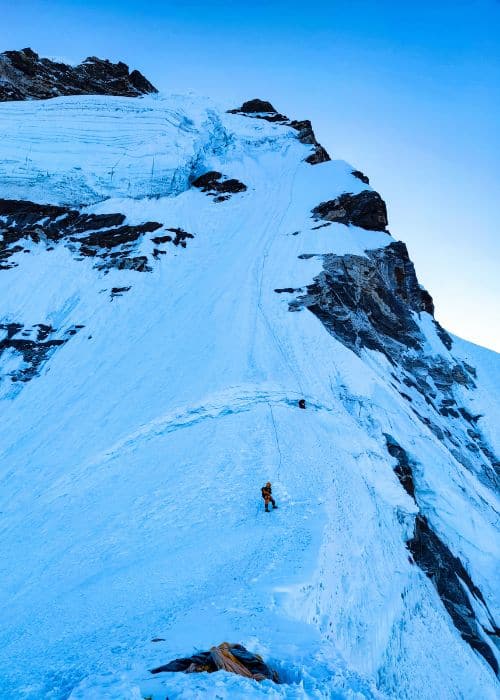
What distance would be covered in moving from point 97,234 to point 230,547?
28.3 metres

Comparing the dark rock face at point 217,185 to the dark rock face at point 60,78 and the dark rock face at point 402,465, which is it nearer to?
the dark rock face at point 60,78

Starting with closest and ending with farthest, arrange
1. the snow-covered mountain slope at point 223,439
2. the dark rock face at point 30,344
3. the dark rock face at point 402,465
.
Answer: the snow-covered mountain slope at point 223,439, the dark rock face at point 402,465, the dark rock face at point 30,344

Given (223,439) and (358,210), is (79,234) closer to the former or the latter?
(358,210)

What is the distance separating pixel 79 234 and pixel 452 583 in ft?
99.9

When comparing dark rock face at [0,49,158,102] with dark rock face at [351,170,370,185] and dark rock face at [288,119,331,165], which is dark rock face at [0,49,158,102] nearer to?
dark rock face at [288,119,331,165]

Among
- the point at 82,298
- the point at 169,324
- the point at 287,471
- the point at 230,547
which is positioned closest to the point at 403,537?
the point at 287,471

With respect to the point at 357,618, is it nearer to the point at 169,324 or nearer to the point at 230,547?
the point at 230,547

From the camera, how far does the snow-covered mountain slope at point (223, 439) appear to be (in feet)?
23.3

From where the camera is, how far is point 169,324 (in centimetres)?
2392

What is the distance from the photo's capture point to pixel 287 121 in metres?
55.9

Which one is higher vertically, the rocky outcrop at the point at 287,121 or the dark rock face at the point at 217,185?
the rocky outcrop at the point at 287,121

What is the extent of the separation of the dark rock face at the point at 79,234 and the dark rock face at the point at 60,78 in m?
18.4

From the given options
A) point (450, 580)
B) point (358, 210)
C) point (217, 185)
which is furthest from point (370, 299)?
point (217, 185)

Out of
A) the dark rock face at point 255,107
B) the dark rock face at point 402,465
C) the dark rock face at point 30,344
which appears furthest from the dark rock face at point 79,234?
the dark rock face at point 255,107
